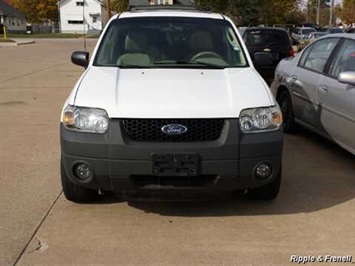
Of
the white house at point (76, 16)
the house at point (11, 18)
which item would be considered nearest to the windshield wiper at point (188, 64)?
the house at point (11, 18)

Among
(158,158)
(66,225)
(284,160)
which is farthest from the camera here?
(284,160)

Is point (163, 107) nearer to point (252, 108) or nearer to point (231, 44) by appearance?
point (252, 108)

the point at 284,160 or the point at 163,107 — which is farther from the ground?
the point at 163,107

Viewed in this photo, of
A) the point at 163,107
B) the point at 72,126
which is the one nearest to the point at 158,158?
the point at 163,107

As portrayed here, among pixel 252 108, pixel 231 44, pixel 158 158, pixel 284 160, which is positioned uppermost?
pixel 231 44

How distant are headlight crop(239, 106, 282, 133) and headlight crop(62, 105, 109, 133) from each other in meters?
1.11

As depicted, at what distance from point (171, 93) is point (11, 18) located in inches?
3728

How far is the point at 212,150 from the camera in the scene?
413cm

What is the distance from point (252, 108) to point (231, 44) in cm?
150

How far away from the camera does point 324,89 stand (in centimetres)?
632

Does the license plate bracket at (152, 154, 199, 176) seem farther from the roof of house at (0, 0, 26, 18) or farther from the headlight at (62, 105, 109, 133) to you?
the roof of house at (0, 0, 26, 18)

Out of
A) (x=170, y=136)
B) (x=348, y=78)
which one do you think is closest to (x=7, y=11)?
(x=348, y=78)

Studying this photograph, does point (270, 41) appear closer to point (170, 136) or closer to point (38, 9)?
point (170, 136)

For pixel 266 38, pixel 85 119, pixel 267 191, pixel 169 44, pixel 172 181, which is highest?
pixel 169 44
